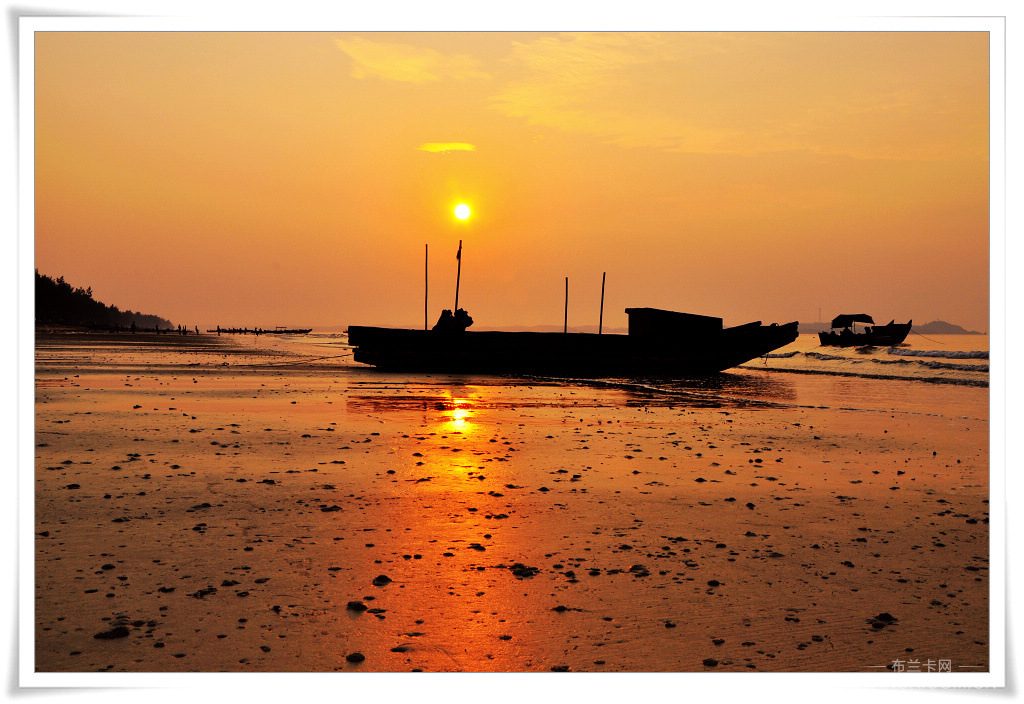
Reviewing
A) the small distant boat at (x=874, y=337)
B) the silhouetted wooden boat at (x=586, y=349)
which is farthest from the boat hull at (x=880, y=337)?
the silhouetted wooden boat at (x=586, y=349)

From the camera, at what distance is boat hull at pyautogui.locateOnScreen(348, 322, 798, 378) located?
34344 millimetres

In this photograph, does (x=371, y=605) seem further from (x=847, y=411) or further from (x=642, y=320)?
(x=642, y=320)

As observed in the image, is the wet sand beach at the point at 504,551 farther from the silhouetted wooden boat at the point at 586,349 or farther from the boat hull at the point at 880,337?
the boat hull at the point at 880,337

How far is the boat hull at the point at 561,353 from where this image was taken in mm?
34344

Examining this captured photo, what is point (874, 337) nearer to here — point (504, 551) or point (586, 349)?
point (586, 349)

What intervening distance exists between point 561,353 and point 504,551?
28743 millimetres

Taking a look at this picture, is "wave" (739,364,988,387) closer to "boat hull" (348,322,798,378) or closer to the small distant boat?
"boat hull" (348,322,798,378)

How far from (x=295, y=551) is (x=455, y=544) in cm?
127

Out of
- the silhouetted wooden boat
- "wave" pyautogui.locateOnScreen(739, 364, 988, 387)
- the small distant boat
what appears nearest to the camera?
"wave" pyautogui.locateOnScreen(739, 364, 988, 387)

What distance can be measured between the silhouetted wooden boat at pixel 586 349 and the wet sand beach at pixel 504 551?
2137 centimetres

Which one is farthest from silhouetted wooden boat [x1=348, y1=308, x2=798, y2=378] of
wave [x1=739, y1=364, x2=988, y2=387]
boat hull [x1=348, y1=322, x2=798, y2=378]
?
wave [x1=739, y1=364, x2=988, y2=387]

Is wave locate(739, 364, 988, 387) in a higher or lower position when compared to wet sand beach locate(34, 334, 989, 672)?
higher

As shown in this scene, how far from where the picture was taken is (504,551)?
589 centimetres
